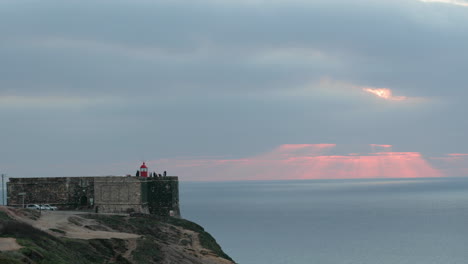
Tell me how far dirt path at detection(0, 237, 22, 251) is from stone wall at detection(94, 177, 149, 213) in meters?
33.1

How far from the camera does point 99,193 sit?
69.6 metres

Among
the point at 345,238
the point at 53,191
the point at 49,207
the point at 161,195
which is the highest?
the point at 53,191

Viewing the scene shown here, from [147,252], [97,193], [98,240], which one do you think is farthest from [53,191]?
[147,252]

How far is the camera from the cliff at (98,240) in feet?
115

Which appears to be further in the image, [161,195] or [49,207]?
[161,195]

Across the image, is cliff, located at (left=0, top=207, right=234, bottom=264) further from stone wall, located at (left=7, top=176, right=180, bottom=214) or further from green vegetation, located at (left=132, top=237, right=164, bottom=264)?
stone wall, located at (left=7, top=176, right=180, bottom=214)

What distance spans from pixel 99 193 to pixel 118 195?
2445 mm

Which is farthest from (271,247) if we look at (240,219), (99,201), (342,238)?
(240,219)

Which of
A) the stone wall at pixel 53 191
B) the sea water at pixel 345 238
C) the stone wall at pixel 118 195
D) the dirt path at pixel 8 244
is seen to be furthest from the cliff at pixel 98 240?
the sea water at pixel 345 238

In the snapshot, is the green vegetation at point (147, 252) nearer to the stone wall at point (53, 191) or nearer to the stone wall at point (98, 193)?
the stone wall at point (98, 193)

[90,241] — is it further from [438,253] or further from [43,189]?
[438,253]

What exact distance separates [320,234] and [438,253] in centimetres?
3870

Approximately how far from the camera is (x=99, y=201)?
6956 centimetres

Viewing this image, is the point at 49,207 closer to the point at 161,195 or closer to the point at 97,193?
the point at 97,193
